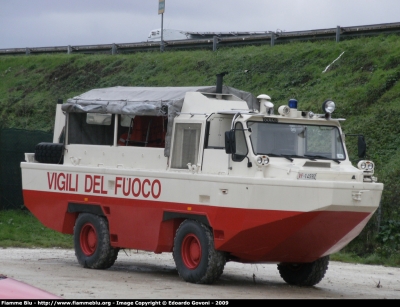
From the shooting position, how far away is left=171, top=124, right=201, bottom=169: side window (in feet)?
48.9

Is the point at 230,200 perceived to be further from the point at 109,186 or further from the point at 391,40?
the point at 391,40

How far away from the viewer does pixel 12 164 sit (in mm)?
23703

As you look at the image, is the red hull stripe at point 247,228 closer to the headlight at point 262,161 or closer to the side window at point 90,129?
the headlight at point 262,161

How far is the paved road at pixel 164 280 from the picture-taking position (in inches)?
518

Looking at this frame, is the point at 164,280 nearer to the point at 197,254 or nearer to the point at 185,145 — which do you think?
the point at 197,254

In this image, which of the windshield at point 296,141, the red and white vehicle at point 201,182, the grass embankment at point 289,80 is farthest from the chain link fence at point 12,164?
the windshield at point 296,141

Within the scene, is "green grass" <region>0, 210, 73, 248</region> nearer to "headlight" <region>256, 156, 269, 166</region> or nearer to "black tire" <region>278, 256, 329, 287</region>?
"black tire" <region>278, 256, 329, 287</region>

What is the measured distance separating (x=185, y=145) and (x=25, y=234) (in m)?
7.92

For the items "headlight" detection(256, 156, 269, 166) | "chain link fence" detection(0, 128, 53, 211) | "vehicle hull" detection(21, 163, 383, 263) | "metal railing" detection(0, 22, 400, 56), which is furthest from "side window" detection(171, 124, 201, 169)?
"metal railing" detection(0, 22, 400, 56)

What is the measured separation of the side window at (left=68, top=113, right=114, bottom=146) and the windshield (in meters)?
3.69

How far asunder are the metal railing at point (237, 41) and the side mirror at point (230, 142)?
63.2ft

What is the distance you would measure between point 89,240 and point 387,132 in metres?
10.7

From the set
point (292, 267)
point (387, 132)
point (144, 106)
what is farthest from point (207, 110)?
point (387, 132)

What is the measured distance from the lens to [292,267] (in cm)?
1547
